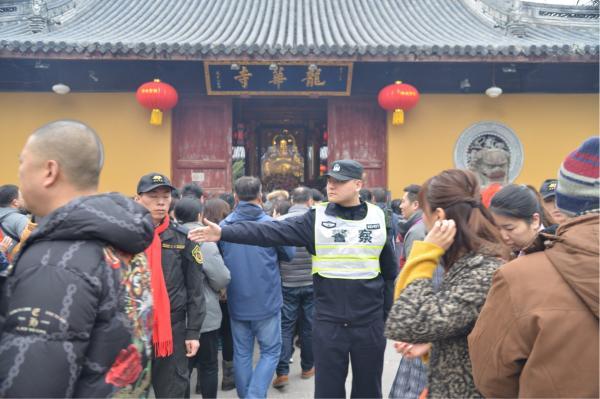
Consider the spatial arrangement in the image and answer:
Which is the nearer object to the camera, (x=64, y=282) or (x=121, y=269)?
(x=64, y=282)

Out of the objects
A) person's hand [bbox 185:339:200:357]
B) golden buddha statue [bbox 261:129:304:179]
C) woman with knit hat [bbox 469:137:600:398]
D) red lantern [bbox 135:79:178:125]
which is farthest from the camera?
golden buddha statue [bbox 261:129:304:179]

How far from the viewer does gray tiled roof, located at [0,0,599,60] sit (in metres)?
6.71

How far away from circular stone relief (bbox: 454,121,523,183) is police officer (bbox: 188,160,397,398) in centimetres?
583

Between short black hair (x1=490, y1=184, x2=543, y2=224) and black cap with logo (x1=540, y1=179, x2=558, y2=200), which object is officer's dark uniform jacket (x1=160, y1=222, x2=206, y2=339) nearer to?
short black hair (x1=490, y1=184, x2=543, y2=224)

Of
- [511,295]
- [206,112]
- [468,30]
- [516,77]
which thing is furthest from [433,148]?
[511,295]

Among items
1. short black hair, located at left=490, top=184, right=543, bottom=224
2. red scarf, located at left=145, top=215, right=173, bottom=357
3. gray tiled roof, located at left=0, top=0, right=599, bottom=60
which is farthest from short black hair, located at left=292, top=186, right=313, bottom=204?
gray tiled roof, located at left=0, top=0, right=599, bottom=60

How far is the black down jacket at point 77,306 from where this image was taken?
3.73 feet

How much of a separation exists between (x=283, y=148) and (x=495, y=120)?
16.1ft

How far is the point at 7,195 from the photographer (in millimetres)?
4012

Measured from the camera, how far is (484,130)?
809 centimetres

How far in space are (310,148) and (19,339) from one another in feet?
32.7

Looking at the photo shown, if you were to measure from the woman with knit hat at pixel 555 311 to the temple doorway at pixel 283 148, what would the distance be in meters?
8.72

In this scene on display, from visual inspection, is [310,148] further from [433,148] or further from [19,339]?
[19,339]

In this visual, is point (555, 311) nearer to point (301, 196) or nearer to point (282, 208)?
point (301, 196)
